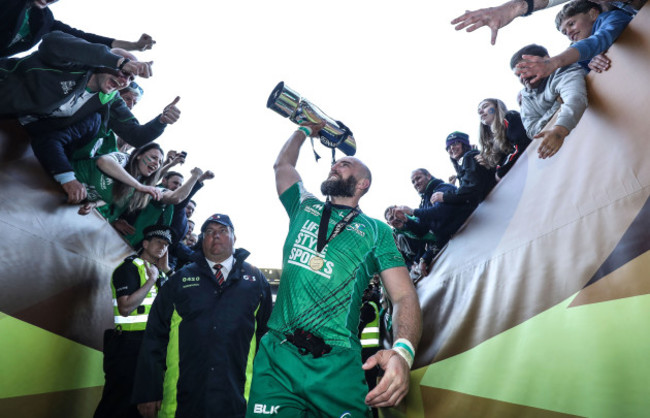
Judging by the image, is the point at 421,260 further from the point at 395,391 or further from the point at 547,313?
the point at 395,391

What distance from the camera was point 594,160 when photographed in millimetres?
2242

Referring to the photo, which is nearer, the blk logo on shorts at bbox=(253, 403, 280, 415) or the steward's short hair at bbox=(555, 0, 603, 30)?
the blk logo on shorts at bbox=(253, 403, 280, 415)

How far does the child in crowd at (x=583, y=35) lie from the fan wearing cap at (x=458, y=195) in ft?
4.70

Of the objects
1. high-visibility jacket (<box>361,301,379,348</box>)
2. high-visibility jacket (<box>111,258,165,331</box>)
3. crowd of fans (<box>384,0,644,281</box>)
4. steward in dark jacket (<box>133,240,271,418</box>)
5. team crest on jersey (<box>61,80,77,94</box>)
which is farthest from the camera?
high-visibility jacket (<box>361,301,379,348</box>)

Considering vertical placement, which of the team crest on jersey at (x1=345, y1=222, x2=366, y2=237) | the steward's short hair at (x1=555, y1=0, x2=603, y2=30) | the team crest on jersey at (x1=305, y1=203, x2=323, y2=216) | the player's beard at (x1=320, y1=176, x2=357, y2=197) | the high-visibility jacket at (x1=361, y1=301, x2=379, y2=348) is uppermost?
the steward's short hair at (x1=555, y1=0, x2=603, y2=30)

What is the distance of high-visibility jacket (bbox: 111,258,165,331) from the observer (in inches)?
144

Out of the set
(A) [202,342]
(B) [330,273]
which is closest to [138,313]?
(A) [202,342]

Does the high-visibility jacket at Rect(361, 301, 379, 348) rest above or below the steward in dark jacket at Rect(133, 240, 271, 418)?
below

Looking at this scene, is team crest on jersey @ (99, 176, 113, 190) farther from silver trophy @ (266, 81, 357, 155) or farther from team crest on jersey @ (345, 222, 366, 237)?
team crest on jersey @ (345, 222, 366, 237)

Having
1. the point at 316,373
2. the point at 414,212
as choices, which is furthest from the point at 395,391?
the point at 414,212

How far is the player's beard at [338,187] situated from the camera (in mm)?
2805

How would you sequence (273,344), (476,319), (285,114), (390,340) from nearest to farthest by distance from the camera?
(273,344) → (476,319) → (285,114) → (390,340)

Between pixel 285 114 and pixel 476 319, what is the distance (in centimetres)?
231

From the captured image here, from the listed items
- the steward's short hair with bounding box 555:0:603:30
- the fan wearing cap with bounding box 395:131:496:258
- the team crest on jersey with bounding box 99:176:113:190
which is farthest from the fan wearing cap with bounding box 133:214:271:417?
the steward's short hair with bounding box 555:0:603:30
